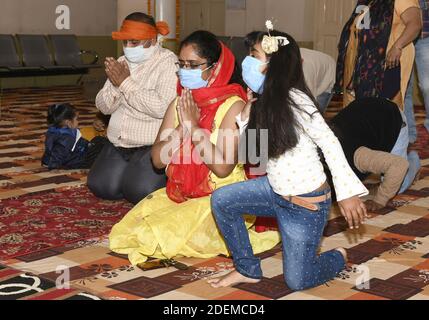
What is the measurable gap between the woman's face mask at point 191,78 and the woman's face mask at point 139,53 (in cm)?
103

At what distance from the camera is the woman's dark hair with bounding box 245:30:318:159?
2902 mm

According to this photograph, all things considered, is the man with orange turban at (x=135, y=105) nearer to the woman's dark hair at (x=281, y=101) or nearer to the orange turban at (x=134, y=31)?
the orange turban at (x=134, y=31)

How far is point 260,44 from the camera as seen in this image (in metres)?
2.97

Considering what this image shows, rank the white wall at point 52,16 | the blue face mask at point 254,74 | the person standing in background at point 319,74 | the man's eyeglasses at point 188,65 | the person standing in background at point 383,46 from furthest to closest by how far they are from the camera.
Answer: the white wall at point 52,16 → the person standing in background at point 319,74 → the person standing in background at point 383,46 → the man's eyeglasses at point 188,65 → the blue face mask at point 254,74

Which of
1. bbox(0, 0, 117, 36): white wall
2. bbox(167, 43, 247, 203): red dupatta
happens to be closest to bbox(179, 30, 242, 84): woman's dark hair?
bbox(167, 43, 247, 203): red dupatta

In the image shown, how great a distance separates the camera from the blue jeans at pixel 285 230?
118 inches

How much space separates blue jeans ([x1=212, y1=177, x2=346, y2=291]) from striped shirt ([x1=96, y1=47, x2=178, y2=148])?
143 cm

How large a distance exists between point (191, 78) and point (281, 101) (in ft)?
2.43

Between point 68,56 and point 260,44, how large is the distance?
10.8 meters

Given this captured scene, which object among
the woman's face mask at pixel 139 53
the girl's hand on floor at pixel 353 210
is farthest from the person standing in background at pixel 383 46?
the girl's hand on floor at pixel 353 210

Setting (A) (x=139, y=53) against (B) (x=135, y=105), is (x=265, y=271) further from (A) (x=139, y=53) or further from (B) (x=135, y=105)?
(A) (x=139, y=53)

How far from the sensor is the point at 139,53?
4492 millimetres
